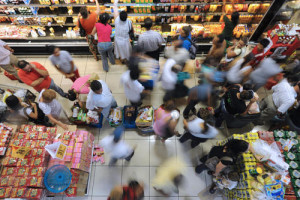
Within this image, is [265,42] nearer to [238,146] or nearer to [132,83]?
[238,146]

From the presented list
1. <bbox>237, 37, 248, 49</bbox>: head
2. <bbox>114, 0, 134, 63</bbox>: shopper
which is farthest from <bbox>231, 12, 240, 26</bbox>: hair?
<bbox>114, 0, 134, 63</bbox>: shopper

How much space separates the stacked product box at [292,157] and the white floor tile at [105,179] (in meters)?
3.51

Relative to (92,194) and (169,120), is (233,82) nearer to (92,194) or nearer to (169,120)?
(169,120)

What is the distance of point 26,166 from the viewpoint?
12.4 feet

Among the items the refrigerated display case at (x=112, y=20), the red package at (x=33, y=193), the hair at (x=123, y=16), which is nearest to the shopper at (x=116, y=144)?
the red package at (x=33, y=193)

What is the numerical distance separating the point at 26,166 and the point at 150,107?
295 cm

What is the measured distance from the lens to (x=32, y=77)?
168 inches

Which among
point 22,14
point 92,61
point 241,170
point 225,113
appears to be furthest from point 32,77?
point 241,170

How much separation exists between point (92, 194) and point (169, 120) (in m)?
2.52

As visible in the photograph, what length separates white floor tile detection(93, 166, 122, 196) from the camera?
14.1 ft

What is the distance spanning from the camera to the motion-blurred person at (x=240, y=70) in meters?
4.41

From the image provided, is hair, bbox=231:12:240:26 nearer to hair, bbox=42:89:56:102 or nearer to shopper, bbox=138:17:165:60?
shopper, bbox=138:17:165:60

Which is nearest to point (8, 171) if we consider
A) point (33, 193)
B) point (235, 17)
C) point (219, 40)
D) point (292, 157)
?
point (33, 193)

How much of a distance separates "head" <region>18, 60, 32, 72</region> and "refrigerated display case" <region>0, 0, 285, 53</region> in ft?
7.84
